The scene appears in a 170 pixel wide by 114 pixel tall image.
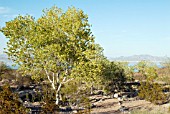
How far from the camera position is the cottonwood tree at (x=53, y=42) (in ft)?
92.5

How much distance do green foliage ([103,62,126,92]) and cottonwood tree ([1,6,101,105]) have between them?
17.3 meters

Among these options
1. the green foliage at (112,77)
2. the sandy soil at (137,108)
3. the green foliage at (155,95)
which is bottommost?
the sandy soil at (137,108)

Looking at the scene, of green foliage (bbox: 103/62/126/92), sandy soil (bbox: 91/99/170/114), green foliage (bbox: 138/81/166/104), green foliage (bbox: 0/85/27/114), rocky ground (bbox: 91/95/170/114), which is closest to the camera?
green foliage (bbox: 0/85/27/114)

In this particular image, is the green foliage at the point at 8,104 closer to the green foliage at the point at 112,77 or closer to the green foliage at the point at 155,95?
the green foliage at the point at 155,95

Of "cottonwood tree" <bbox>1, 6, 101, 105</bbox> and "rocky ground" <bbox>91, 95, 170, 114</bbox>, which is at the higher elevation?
"cottonwood tree" <bbox>1, 6, 101, 105</bbox>

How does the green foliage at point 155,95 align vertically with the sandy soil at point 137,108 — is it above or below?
above

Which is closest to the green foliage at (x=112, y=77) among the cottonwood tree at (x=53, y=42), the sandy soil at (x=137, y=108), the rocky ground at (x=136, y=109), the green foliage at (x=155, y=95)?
the green foliage at (x=155, y=95)

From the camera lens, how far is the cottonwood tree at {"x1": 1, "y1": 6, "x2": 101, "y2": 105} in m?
Result: 28.2

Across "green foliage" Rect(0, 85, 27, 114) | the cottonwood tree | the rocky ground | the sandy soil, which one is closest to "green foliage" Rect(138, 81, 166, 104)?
the sandy soil

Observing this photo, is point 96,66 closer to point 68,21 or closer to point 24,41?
point 68,21

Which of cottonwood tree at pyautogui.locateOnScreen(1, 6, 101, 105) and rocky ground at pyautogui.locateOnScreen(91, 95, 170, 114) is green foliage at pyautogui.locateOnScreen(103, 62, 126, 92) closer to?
rocky ground at pyautogui.locateOnScreen(91, 95, 170, 114)

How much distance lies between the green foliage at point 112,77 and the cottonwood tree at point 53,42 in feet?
56.7

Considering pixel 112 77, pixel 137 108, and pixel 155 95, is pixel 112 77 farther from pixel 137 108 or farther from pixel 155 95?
pixel 137 108

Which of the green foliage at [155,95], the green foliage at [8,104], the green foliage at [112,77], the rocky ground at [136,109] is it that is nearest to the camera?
the green foliage at [8,104]
